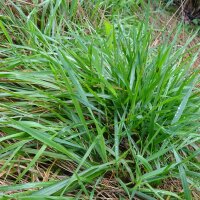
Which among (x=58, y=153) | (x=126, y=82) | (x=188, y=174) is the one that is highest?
(x=126, y=82)

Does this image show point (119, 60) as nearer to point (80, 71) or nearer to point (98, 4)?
point (80, 71)

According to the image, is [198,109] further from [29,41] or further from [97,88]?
[29,41]

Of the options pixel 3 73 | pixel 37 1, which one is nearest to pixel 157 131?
pixel 3 73

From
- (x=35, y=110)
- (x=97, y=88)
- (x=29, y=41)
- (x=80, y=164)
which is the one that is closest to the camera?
(x=80, y=164)

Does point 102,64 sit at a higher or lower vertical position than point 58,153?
higher

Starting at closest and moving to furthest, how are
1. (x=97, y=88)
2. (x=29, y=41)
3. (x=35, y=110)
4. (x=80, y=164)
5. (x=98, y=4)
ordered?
(x=80, y=164) < (x=35, y=110) < (x=97, y=88) < (x=29, y=41) < (x=98, y=4)

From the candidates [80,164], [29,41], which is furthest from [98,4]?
[80,164]

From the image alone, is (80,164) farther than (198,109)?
No
